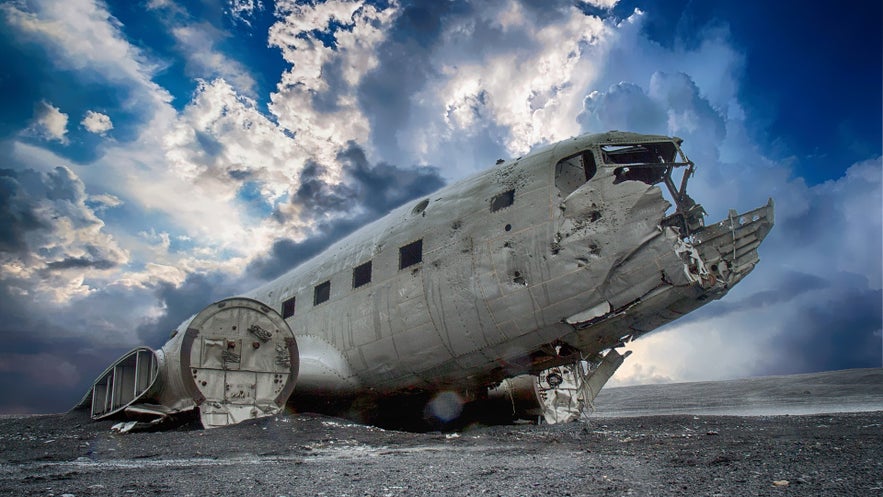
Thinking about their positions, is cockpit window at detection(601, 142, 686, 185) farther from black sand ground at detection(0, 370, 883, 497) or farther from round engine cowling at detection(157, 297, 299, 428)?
round engine cowling at detection(157, 297, 299, 428)

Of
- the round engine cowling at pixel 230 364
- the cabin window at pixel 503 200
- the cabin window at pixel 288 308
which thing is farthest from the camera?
the cabin window at pixel 288 308

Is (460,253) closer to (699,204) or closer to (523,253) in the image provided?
(523,253)

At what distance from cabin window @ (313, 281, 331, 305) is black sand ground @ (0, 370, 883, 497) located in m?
2.69

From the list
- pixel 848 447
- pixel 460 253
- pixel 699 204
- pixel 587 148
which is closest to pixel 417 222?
pixel 460 253

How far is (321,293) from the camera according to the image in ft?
36.8

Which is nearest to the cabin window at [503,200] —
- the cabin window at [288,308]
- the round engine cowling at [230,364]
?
the round engine cowling at [230,364]

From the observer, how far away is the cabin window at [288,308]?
12.1 meters

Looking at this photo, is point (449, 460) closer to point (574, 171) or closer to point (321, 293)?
point (574, 171)

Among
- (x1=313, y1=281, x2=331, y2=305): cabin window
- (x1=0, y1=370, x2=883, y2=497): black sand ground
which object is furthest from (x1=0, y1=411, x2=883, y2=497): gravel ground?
(x1=313, y1=281, x2=331, y2=305): cabin window

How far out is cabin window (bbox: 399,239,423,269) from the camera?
360 inches

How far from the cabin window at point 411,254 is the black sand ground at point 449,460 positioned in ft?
9.48

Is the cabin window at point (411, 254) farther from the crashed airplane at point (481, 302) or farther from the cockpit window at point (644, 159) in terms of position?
the cockpit window at point (644, 159)

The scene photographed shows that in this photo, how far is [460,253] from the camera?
844 cm

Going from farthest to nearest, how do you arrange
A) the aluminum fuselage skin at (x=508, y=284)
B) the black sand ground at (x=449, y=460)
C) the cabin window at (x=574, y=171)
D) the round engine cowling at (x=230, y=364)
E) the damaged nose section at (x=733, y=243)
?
the round engine cowling at (x=230, y=364) → the cabin window at (x=574, y=171) → the damaged nose section at (x=733, y=243) → the aluminum fuselage skin at (x=508, y=284) → the black sand ground at (x=449, y=460)
